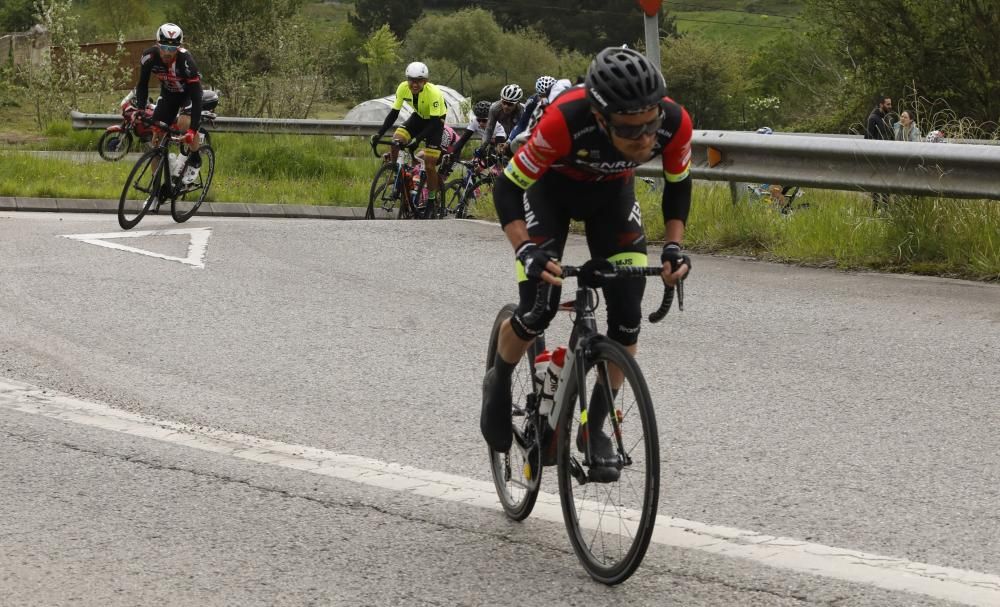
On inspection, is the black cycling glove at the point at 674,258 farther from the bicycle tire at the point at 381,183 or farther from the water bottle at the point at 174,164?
the bicycle tire at the point at 381,183

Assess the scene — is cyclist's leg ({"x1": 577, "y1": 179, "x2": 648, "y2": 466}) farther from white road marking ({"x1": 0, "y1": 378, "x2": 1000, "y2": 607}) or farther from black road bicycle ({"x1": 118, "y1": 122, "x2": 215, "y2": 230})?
black road bicycle ({"x1": 118, "y1": 122, "x2": 215, "y2": 230})

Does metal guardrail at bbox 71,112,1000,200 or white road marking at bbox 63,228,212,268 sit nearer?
metal guardrail at bbox 71,112,1000,200

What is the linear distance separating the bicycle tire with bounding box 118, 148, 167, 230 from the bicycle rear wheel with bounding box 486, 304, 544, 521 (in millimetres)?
9373

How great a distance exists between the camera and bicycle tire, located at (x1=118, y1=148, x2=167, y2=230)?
14.0 meters

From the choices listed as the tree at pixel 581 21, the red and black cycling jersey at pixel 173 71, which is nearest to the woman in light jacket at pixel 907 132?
the red and black cycling jersey at pixel 173 71

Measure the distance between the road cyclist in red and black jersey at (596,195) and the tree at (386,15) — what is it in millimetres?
110711

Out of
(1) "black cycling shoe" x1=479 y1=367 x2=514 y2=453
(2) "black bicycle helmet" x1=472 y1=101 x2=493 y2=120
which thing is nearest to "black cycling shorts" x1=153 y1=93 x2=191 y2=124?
(2) "black bicycle helmet" x1=472 y1=101 x2=493 y2=120

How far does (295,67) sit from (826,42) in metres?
14.5

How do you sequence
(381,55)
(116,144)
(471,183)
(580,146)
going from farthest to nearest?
(381,55), (116,144), (471,183), (580,146)

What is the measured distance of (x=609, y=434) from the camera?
4555 millimetres

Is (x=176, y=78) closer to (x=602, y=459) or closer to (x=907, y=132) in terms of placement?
(x=907, y=132)

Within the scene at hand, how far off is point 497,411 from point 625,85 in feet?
4.61

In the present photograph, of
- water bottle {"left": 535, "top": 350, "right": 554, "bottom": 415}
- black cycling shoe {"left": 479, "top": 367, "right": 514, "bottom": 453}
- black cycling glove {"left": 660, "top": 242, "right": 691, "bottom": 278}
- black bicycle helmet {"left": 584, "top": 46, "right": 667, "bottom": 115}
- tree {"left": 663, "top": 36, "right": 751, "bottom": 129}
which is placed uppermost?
black bicycle helmet {"left": 584, "top": 46, "right": 667, "bottom": 115}

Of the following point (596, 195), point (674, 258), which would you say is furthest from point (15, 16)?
point (674, 258)
